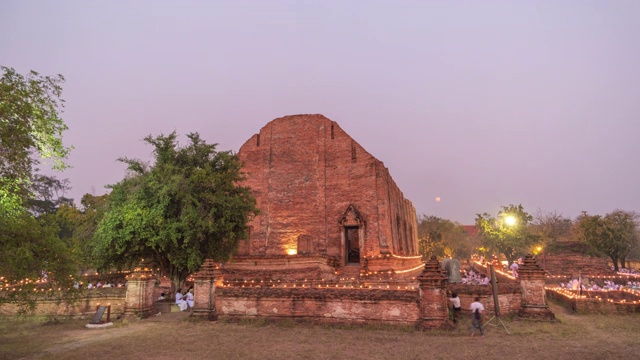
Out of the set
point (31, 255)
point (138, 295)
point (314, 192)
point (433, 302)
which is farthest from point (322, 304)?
point (314, 192)

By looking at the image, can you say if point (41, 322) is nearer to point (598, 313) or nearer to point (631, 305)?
point (598, 313)

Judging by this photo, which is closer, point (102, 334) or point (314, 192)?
point (102, 334)

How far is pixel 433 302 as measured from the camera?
1030cm

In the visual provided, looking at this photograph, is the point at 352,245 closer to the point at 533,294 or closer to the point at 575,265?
the point at 575,265

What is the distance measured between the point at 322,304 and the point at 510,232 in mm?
32256

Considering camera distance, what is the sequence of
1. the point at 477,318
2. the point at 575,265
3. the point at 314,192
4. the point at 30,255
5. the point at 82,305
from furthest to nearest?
the point at 314,192, the point at 575,265, the point at 82,305, the point at 477,318, the point at 30,255

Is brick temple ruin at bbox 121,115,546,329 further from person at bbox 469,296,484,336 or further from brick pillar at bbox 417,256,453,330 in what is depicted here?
person at bbox 469,296,484,336

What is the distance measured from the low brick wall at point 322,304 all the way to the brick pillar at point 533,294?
146 inches

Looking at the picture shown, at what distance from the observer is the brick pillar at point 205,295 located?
12.2 meters

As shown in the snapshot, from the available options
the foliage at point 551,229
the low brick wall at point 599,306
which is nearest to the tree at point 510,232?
the foliage at point 551,229

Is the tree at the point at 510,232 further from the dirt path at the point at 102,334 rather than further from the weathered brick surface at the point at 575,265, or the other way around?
the dirt path at the point at 102,334

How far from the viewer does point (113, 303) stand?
1351cm

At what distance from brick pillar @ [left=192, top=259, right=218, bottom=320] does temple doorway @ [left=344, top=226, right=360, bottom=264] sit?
43.0ft

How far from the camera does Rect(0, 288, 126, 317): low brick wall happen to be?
1330cm
